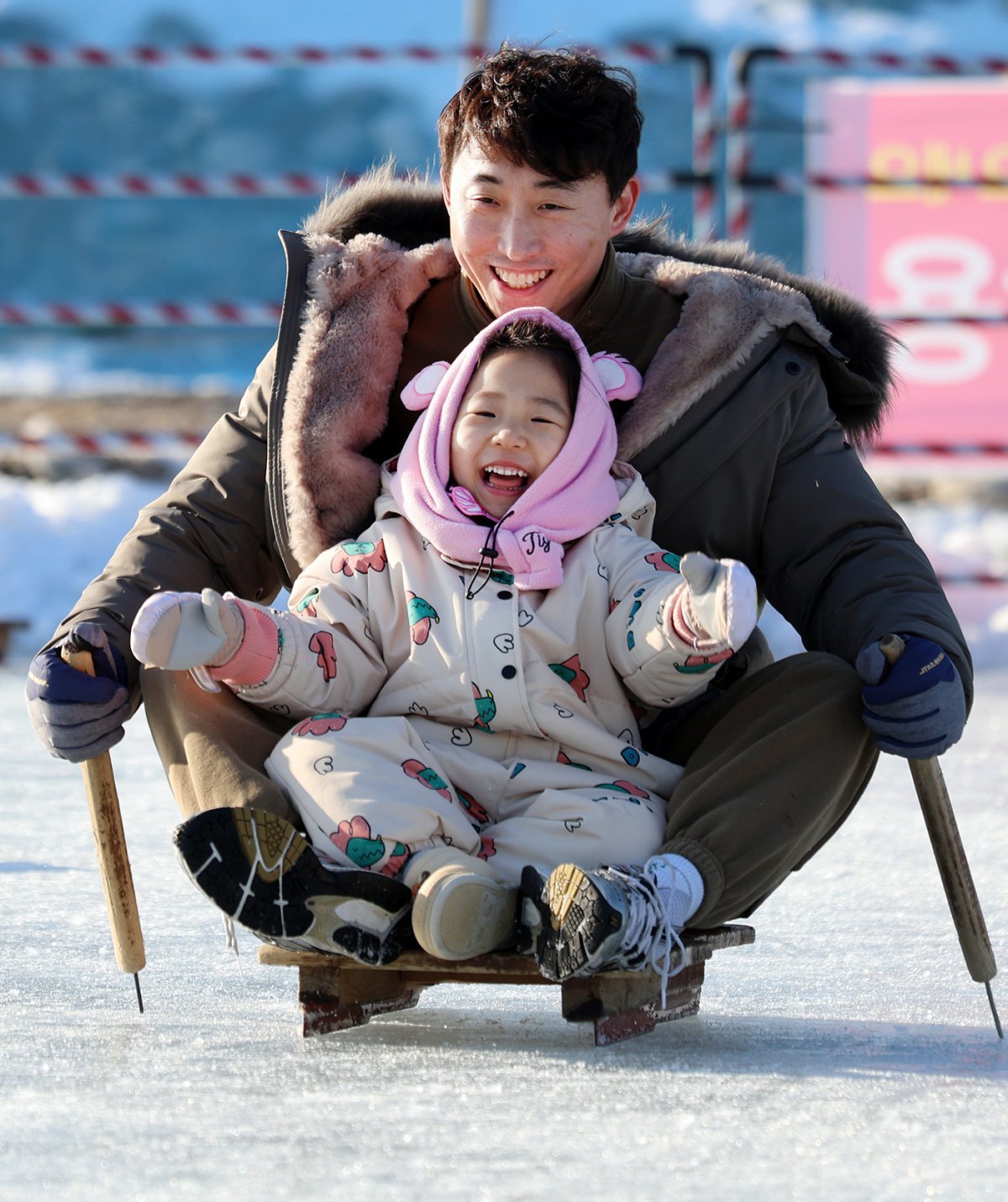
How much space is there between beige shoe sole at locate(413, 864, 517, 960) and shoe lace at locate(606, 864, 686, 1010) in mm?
108

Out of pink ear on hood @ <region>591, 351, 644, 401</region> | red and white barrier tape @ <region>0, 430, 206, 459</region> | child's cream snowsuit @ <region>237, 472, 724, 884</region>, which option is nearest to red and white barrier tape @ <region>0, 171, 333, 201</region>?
red and white barrier tape @ <region>0, 430, 206, 459</region>

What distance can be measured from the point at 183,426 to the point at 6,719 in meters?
3.90

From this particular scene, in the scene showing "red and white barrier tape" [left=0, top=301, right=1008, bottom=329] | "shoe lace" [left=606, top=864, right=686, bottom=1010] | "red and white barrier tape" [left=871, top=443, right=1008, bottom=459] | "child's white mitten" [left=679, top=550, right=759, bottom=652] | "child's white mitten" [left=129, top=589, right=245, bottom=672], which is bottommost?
"red and white barrier tape" [left=871, top=443, right=1008, bottom=459]

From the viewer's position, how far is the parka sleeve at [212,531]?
6.29 ft

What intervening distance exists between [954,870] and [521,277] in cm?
83

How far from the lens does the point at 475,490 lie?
1.88 m

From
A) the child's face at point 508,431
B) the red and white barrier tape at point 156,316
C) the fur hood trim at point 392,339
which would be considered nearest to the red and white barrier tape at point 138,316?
the red and white barrier tape at point 156,316

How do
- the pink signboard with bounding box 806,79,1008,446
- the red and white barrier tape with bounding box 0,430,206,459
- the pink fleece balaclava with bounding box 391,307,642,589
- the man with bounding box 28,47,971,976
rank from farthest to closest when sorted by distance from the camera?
the pink signboard with bounding box 806,79,1008,446
the red and white barrier tape with bounding box 0,430,206,459
the pink fleece balaclava with bounding box 391,307,642,589
the man with bounding box 28,47,971,976

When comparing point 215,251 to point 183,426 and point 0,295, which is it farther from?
point 183,426

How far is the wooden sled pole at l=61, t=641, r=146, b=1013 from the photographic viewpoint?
5.84ft

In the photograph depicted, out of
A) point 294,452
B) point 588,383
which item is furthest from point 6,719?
point 588,383

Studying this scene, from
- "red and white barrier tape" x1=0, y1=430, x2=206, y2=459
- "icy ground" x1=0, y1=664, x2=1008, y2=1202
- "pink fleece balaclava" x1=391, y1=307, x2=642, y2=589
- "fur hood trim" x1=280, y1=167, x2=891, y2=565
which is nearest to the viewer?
"icy ground" x1=0, y1=664, x2=1008, y2=1202

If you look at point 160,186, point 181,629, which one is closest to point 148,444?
point 160,186

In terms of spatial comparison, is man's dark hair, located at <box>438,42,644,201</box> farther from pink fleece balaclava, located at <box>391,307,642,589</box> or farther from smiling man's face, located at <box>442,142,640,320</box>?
pink fleece balaclava, located at <box>391,307,642,589</box>
